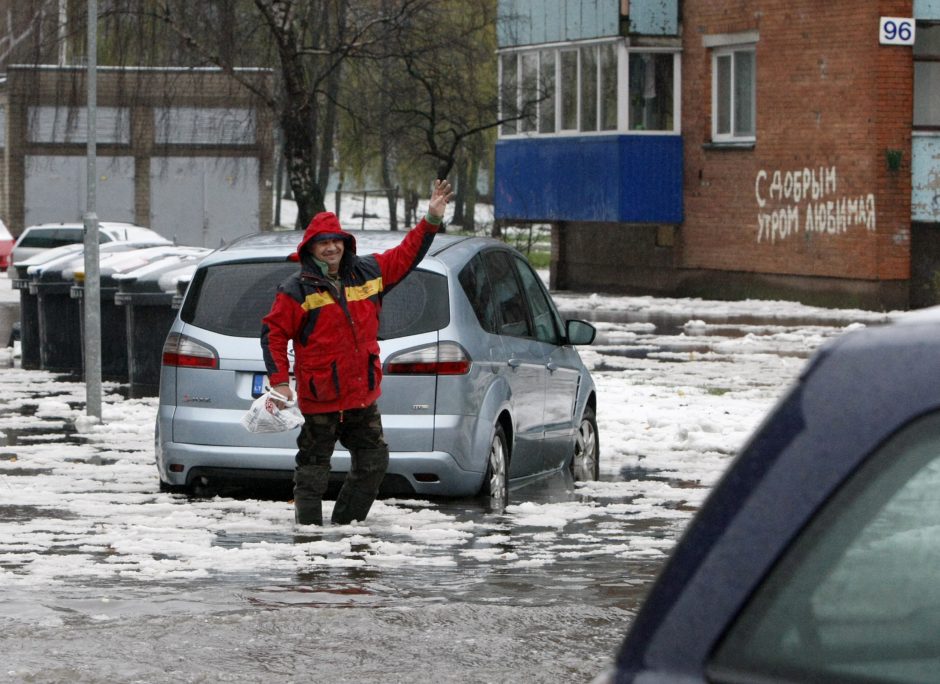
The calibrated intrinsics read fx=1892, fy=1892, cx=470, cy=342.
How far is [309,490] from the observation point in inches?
358

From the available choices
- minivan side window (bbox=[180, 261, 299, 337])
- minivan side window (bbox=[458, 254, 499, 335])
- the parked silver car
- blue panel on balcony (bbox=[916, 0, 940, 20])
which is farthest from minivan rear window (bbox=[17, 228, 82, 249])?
minivan side window (bbox=[458, 254, 499, 335])

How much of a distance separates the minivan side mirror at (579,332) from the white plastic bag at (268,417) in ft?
7.79

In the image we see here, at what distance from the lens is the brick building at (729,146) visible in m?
30.0

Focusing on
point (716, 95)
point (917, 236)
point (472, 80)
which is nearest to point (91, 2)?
point (472, 80)

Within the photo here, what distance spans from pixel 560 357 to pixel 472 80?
15.3 meters

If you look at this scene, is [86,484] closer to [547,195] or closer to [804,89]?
[804,89]

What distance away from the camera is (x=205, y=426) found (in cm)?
994

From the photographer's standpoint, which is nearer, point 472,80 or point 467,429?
point 467,429

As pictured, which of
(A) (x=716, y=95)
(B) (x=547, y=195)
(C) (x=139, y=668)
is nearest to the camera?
(C) (x=139, y=668)

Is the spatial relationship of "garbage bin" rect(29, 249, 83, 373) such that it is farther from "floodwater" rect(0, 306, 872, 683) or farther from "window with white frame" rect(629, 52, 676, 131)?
"window with white frame" rect(629, 52, 676, 131)

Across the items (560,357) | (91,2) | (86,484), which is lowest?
(86,484)

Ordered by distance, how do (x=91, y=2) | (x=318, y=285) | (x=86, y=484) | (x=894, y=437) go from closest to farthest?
(x=894, y=437) → (x=318, y=285) → (x=86, y=484) → (x=91, y=2)

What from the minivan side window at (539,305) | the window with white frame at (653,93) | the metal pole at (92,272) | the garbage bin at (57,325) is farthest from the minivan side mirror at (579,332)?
the window with white frame at (653,93)

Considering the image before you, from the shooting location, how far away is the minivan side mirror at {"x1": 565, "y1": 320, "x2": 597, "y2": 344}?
10.9 m
